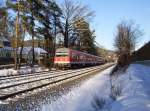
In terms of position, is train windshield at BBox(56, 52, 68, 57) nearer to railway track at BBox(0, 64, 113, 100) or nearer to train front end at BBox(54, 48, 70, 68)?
train front end at BBox(54, 48, 70, 68)

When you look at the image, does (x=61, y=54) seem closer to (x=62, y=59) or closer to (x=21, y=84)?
(x=62, y=59)

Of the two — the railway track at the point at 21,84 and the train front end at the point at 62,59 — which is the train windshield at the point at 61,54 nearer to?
the train front end at the point at 62,59

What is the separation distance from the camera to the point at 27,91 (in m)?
16.0

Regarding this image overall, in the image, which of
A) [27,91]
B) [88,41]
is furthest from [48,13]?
[27,91]

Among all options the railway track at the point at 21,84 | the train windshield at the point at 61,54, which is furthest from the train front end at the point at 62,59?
the railway track at the point at 21,84

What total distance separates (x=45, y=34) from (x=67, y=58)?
42.1 ft

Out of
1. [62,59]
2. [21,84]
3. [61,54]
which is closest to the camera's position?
[21,84]

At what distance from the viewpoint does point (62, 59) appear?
43781mm

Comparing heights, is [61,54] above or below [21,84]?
above

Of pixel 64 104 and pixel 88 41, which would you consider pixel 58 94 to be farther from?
pixel 88 41

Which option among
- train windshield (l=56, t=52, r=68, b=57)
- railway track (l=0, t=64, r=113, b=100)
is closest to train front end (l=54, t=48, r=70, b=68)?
train windshield (l=56, t=52, r=68, b=57)

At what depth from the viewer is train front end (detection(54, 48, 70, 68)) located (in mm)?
43219

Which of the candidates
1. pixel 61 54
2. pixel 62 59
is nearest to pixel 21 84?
pixel 62 59

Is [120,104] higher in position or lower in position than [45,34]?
lower
